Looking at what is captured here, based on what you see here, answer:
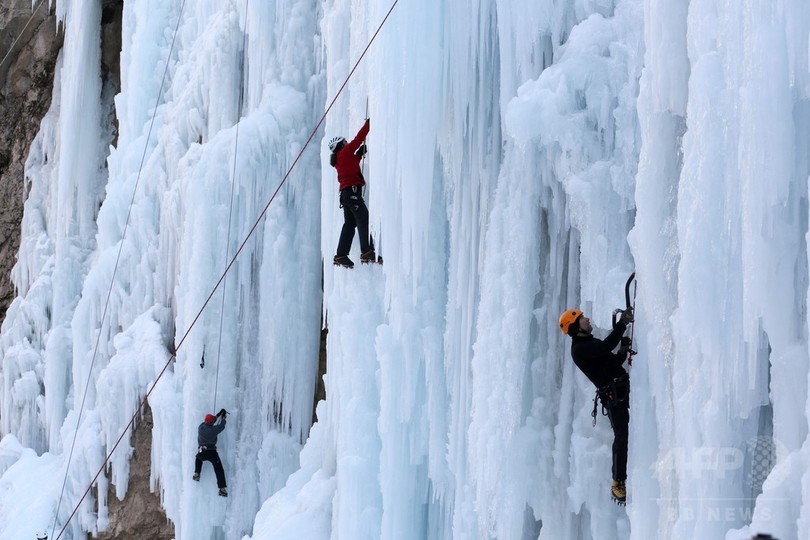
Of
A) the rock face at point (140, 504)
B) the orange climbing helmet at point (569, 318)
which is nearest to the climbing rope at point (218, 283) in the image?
the rock face at point (140, 504)

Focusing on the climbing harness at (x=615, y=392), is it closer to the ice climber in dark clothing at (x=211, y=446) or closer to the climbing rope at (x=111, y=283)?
the ice climber in dark clothing at (x=211, y=446)

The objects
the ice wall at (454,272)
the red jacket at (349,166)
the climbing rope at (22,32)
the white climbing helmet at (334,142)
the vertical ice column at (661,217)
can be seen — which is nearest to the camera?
the ice wall at (454,272)

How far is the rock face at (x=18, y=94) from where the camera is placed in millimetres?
15062

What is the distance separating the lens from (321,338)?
30.4 feet

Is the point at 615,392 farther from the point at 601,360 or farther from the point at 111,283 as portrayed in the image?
the point at 111,283

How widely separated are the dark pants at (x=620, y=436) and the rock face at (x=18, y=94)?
12625mm

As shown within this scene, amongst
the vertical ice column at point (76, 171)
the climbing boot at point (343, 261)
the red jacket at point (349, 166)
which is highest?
the vertical ice column at point (76, 171)

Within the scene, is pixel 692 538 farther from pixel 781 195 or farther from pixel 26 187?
pixel 26 187

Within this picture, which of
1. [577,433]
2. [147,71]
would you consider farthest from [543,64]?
[147,71]

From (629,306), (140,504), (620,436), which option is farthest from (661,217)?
(140,504)

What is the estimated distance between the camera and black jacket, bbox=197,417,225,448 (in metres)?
9.07

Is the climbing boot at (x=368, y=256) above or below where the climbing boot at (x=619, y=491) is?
above

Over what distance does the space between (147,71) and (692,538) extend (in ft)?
31.7

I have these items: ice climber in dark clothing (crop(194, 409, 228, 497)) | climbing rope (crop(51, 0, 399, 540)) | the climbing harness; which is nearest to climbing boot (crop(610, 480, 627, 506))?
the climbing harness
